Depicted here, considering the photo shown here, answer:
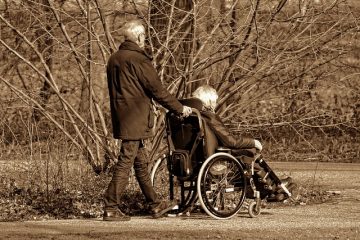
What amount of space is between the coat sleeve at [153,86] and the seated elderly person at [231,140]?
0.40 m

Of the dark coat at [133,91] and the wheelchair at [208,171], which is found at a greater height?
the dark coat at [133,91]

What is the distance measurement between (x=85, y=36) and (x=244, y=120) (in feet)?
6.91

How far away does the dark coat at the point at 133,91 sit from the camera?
356 inches

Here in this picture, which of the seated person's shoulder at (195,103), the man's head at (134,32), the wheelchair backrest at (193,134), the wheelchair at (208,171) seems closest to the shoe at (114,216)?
the wheelchair at (208,171)

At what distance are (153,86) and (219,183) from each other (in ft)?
3.43

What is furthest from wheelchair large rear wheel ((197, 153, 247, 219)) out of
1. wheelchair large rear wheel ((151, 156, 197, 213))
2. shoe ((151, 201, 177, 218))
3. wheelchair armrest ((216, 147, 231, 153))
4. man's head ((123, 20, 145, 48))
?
man's head ((123, 20, 145, 48))

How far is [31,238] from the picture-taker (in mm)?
8250

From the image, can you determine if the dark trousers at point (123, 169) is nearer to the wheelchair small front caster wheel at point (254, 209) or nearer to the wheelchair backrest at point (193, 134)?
the wheelchair backrest at point (193, 134)

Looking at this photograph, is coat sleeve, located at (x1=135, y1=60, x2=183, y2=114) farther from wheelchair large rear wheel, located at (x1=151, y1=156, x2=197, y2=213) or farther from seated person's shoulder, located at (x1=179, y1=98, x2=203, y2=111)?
wheelchair large rear wheel, located at (x1=151, y1=156, x2=197, y2=213)

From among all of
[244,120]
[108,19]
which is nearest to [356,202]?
[244,120]

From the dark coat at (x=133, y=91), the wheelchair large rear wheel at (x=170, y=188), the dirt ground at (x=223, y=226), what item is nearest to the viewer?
the dirt ground at (x=223, y=226)

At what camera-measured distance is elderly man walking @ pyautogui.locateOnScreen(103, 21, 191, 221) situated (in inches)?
356

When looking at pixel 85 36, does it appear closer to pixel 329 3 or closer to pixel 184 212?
pixel 329 3

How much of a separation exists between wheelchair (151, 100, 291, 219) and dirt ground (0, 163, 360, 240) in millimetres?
136
